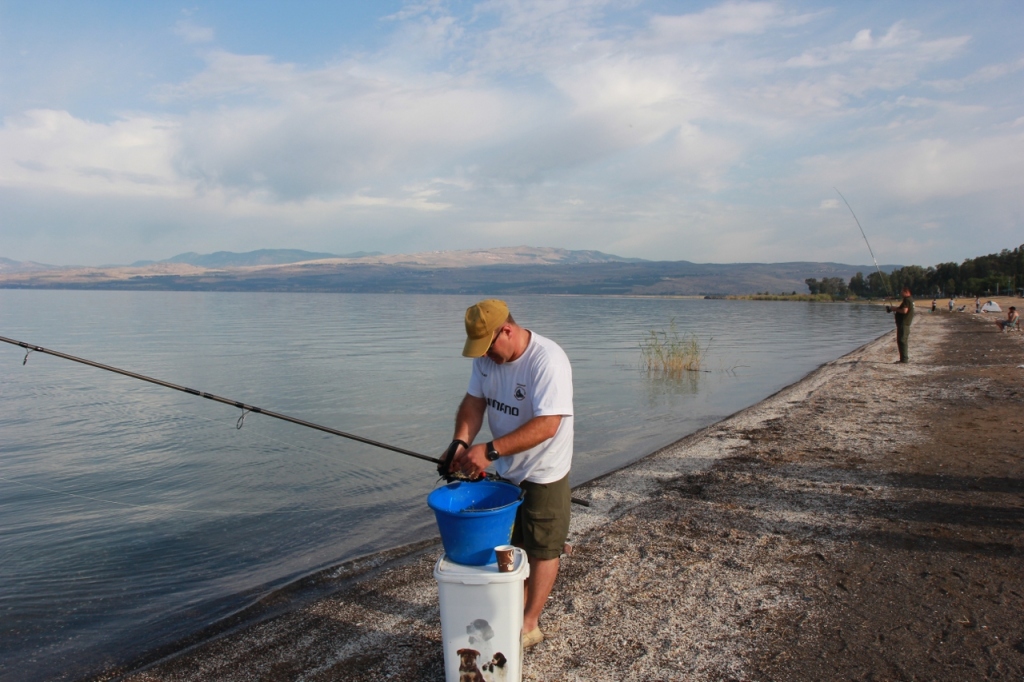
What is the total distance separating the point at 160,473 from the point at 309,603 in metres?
6.28

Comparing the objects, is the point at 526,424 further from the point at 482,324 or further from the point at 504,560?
the point at 504,560

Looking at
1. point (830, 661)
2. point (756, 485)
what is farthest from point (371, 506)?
point (830, 661)

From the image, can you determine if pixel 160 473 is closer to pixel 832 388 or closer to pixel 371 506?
pixel 371 506

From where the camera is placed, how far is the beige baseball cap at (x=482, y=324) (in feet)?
11.2

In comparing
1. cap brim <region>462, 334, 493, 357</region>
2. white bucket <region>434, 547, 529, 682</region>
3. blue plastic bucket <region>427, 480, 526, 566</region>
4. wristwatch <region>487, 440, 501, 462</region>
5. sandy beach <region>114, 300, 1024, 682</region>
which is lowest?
sandy beach <region>114, 300, 1024, 682</region>

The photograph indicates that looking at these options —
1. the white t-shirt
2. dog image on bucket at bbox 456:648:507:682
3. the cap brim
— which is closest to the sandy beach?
dog image on bucket at bbox 456:648:507:682

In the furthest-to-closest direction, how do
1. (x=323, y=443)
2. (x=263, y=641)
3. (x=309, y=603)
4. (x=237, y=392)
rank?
1. (x=237, y=392)
2. (x=323, y=443)
3. (x=309, y=603)
4. (x=263, y=641)

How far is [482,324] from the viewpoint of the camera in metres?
3.42

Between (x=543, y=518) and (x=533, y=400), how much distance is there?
2.25 ft

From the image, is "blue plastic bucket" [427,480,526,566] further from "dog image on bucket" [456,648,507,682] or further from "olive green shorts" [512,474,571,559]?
"dog image on bucket" [456,648,507,682]

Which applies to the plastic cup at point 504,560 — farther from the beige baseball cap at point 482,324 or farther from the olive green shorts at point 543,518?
the beige baseball cap at point 482,324

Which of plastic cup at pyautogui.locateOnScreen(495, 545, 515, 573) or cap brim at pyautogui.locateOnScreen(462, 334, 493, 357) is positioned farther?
cap brim at pyautogui.locateOnScreen(462, 334, 493, 357)

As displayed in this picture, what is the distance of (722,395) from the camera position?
1842 centimetres

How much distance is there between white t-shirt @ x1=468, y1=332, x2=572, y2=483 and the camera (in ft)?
11.4
